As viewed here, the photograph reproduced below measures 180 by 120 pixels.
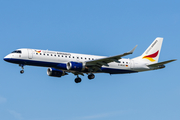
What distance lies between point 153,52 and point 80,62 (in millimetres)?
14656

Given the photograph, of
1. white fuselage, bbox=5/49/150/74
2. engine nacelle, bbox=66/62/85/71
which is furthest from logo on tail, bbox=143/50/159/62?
engine nacelle, bbox=66/62/85/71

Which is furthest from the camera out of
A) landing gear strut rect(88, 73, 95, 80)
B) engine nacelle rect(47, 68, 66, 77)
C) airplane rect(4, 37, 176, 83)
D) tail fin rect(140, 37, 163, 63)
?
tail fin rect(140, 37, 163, 63)

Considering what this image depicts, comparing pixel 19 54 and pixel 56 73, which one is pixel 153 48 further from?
pixel 19 54

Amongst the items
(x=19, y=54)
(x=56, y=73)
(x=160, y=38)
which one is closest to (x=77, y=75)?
(x=56, y=73)

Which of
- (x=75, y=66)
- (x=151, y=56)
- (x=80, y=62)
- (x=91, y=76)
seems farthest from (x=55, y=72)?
(x=151, y=56)

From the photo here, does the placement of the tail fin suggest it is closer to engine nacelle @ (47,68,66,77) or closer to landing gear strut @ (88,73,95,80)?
landing gear strut @ (88,73,95,80)

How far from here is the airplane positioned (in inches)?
1988

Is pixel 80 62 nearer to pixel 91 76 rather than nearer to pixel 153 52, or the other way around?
pixel 91 76

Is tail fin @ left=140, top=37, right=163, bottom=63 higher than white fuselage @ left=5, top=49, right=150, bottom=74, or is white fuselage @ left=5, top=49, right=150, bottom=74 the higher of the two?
tail fin @ left=140, top=37, right=163, bottom=63

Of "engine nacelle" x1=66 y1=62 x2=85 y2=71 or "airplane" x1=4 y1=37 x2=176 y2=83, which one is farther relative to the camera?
"engine nacelle" x1=66 y1=62 x2=85 y2=71

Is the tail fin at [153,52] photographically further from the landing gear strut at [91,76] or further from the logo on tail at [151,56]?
the landing gear strut at [91,76]

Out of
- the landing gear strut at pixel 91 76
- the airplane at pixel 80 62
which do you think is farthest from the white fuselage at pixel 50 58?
the landing gear strut at pixel 91 76

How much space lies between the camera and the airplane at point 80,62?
50.5 m

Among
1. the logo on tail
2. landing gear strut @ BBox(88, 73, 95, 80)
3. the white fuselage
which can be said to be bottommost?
landing gear strut @ BBox(88, 73, 95, 80)
